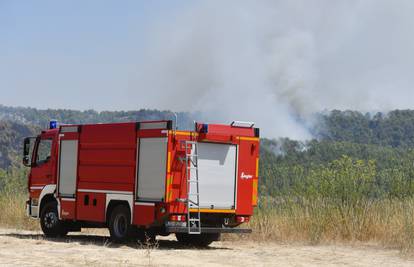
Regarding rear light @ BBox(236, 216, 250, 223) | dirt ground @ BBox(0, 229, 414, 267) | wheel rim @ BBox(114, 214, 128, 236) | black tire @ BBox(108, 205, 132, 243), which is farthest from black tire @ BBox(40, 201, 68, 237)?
rear light @ BBox(236, 216, 250, 223)

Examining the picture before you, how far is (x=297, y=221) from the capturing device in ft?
70.5

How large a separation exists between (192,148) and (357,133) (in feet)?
394

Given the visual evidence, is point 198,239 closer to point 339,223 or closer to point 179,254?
point 179,254

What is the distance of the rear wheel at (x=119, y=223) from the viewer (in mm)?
19072

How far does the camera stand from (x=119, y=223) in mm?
19312

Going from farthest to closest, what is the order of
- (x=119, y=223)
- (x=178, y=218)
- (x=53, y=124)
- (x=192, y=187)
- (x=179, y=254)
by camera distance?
(x=53, y=124) < (x=119, y=223) < (x=192, y=187) < (x=178, y=218) < (x=179, y=254)

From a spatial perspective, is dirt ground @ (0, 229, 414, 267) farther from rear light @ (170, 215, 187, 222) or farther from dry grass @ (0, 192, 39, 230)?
dry grass @ (0, 192, 39, 230)

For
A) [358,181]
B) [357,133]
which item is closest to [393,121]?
[357,133]

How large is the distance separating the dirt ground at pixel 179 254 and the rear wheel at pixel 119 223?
34 cm

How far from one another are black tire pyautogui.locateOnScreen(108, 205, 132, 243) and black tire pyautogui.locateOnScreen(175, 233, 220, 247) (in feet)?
6.10

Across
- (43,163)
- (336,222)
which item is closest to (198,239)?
(336,222)

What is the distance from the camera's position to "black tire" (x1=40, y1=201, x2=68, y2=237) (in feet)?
69.8

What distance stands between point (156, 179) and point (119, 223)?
5.80 feet

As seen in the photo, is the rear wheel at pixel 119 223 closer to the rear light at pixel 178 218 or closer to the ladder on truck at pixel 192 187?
the rear light at pixel 178 218
